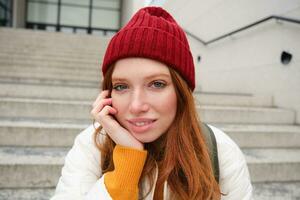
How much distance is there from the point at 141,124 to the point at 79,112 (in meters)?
1.86

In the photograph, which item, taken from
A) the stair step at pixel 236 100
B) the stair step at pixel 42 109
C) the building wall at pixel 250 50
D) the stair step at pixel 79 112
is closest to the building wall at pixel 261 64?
the building wall at pixel 250 50

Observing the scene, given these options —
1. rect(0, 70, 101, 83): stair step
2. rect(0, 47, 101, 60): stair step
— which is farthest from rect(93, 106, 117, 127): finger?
rect(0, 47, 101, 60): stair step

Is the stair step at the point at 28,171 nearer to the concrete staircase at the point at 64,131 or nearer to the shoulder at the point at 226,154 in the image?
the concrete staircase at the point at 64,131

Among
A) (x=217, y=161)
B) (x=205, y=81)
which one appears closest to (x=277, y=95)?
(x=205, y=81)

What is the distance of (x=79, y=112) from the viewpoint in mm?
2684

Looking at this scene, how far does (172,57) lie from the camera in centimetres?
99

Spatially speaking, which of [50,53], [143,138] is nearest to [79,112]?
[143,138]

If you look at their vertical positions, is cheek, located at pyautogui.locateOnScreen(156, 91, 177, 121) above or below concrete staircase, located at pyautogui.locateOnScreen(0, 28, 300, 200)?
above

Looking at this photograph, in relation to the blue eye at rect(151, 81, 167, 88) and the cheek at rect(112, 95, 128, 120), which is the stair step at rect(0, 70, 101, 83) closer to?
the cheek at rect(112, 95, 128, 120)

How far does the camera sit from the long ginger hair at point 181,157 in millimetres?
969

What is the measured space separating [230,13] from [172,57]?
3.58 metres

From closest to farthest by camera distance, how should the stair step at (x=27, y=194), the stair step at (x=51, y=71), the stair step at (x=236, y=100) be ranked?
1. the stair step at (x=27, y=194)
2. the stair step at (x=236, y=100)
3. the stair step at (x=51, y=71)

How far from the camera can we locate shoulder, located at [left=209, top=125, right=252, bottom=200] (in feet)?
3.35

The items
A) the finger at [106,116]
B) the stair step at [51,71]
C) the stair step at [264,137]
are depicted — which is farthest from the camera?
the stair step at [51,71]
